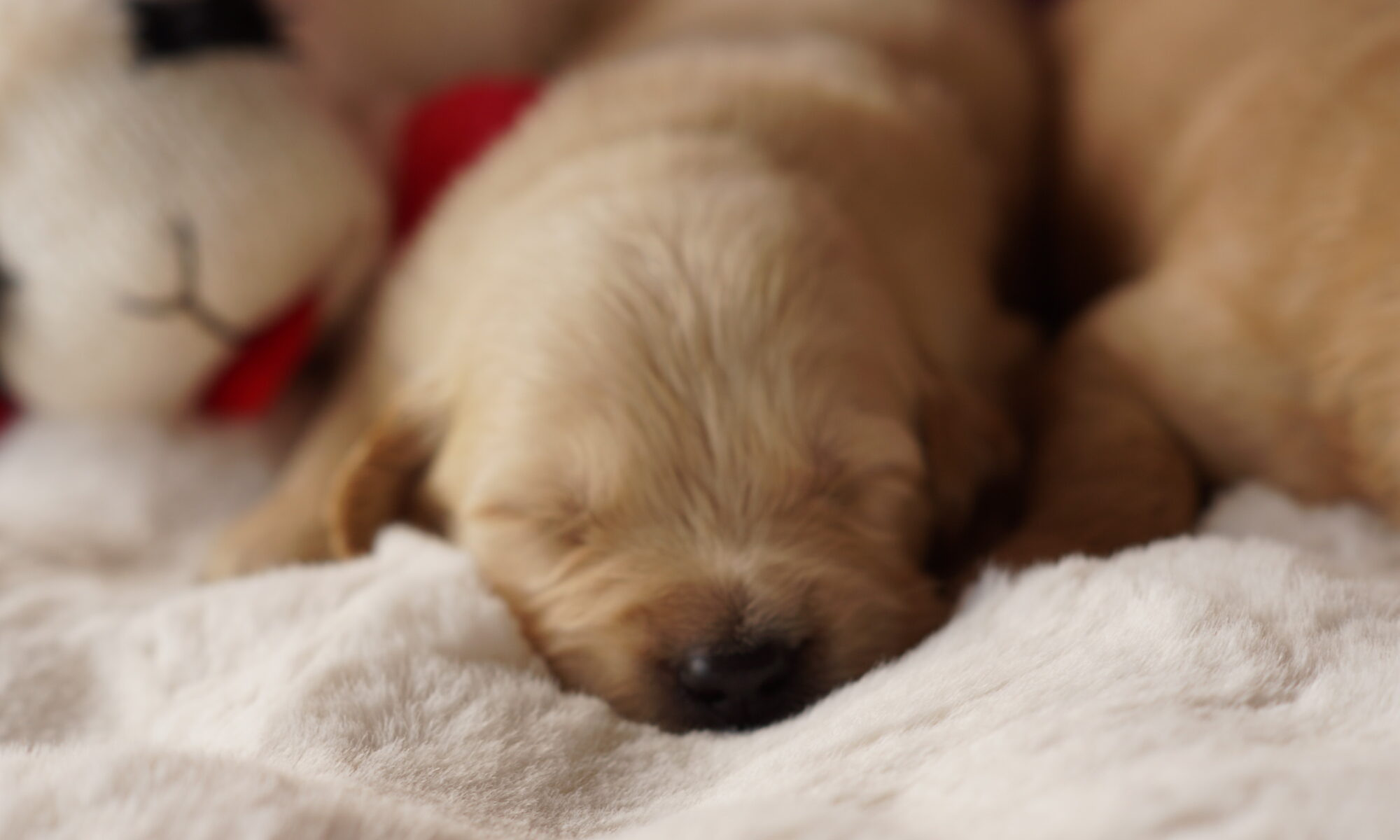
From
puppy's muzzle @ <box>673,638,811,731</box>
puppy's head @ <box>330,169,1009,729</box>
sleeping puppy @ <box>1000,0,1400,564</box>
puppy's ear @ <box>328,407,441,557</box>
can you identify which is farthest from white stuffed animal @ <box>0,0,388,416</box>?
sleeping puppy @ <box>1000,0,1400,564</box>

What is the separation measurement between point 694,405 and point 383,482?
56 cm

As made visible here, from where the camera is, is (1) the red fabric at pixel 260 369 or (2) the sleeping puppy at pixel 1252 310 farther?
(1) the red fabric at pixel 260 369

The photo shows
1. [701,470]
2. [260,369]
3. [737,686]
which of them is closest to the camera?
[737,686]

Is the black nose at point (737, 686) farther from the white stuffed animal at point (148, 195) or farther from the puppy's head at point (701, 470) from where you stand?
the white stuffed animal at point (148, 195)

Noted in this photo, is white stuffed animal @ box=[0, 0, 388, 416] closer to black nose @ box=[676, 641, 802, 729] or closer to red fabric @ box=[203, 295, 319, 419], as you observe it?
red fabric @ box=[203, 295, 319, 419]

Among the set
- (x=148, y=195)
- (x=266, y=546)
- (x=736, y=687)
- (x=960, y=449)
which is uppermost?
(x=148, y=195)

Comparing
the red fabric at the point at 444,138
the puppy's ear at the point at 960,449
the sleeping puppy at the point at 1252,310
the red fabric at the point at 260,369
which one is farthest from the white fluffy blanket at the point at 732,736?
the red fabric at the point at 444,138

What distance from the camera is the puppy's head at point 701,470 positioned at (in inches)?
59.1

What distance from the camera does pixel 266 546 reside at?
6.14 ft

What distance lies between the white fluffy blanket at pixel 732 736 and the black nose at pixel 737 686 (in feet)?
0.47

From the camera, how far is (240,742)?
115cm

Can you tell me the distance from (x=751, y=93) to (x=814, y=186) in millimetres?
326

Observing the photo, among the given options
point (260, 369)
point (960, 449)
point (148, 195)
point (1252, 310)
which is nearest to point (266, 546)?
point (260, 369)

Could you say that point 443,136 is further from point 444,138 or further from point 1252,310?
point 1252,310
